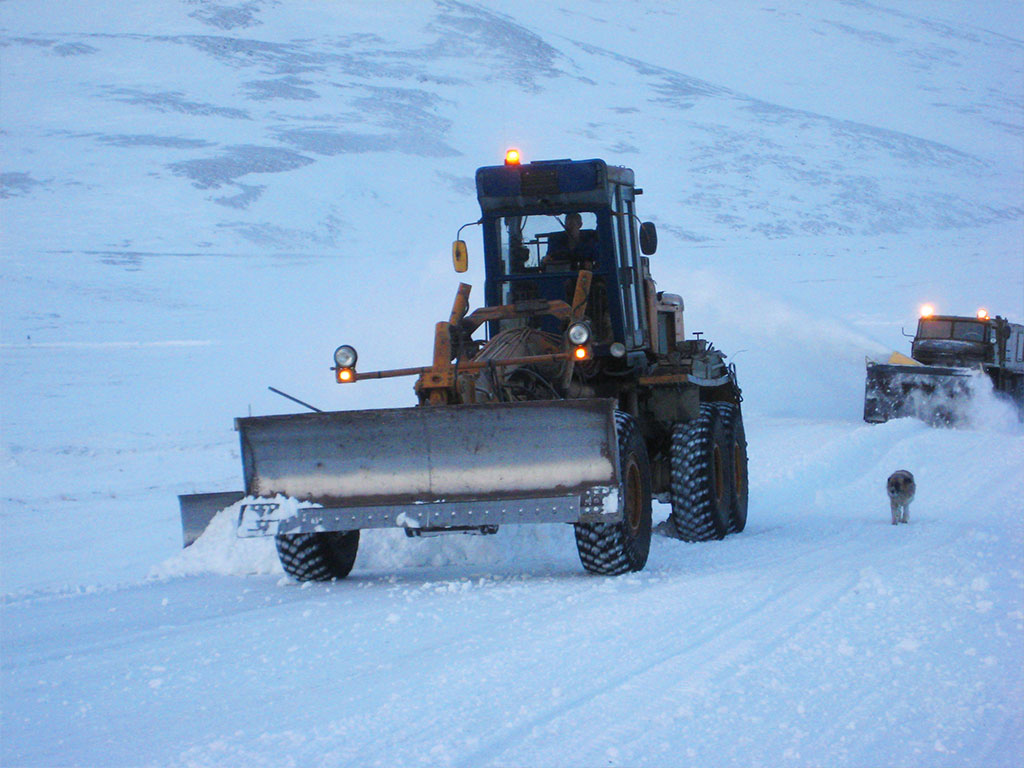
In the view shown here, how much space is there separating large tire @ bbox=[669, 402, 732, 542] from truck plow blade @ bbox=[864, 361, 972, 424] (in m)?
10.6

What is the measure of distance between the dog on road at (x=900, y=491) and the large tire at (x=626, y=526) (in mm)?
2798

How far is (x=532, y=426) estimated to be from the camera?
7.14m

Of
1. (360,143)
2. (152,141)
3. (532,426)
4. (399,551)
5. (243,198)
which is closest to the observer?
(532,426)

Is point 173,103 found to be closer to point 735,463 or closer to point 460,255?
point 735,463

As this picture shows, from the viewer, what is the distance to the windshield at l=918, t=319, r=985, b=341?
22.5 metres

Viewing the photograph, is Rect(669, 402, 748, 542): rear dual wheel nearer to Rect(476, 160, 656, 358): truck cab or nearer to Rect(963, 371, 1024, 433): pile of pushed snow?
Rect(476, 160, 656, 358): truck cab

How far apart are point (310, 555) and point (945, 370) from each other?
44.8 feet

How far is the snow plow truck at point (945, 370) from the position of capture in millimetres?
19047

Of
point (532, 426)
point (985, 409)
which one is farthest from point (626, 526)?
point (985, 409)

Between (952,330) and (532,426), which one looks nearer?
(532,426)

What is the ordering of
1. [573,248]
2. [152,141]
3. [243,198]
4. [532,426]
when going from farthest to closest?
[152,141], [243,198], [573,248], [532,426]

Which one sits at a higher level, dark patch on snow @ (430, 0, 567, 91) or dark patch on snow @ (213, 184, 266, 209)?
dark patch on snow @ (430, 0, 567, 91)

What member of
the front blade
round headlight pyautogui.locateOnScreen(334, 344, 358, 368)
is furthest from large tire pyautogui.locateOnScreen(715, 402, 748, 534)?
round headlight pyautogui.locateOnScreen(334, 344, 358, 368)

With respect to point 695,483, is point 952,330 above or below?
above
